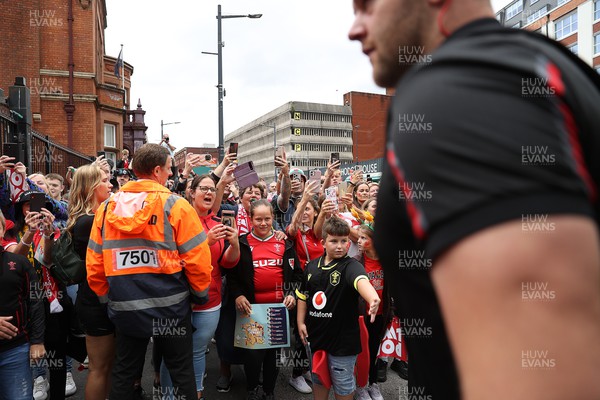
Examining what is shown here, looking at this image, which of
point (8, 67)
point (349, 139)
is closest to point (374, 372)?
point (8, 67)

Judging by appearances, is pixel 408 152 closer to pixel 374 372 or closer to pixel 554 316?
pixel 554 316

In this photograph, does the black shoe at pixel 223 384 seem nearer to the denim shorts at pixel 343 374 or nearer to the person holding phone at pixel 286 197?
the denim shorts at pixel 343 374

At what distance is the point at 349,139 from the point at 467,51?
10361cm

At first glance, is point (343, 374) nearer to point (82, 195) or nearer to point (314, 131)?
point (82, 195)

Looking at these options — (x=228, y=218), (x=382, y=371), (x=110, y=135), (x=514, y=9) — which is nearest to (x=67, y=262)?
(x=228, y=218)

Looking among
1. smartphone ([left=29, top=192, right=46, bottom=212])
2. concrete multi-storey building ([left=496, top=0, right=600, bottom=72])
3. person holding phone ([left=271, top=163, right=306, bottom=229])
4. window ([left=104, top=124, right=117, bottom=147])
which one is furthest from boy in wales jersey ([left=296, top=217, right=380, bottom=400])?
concrete multi-storey building ([left=496, top=0, right=600, bottom=72])

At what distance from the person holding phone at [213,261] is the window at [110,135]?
793 inches

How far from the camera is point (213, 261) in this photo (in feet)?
16.3

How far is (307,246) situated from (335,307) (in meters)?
1.69

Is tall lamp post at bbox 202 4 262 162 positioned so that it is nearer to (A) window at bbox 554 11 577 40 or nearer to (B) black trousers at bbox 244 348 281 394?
(B) black trousers at bbox 244 348 281 394

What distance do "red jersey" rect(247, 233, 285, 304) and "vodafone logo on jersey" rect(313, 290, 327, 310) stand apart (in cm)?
78

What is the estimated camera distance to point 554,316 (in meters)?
0.61

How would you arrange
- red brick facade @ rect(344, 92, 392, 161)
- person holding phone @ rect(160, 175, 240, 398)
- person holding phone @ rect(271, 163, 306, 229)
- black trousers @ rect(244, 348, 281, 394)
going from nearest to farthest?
person holding phone @ rect(160, 175, 240, 398), black trousers @ rect(244, 348, 281, 394), person holding phone @ rect(271, 163, 306, 229), red brick facade @ rect(344, 92, 392, 161)

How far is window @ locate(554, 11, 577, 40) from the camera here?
43.8 m
